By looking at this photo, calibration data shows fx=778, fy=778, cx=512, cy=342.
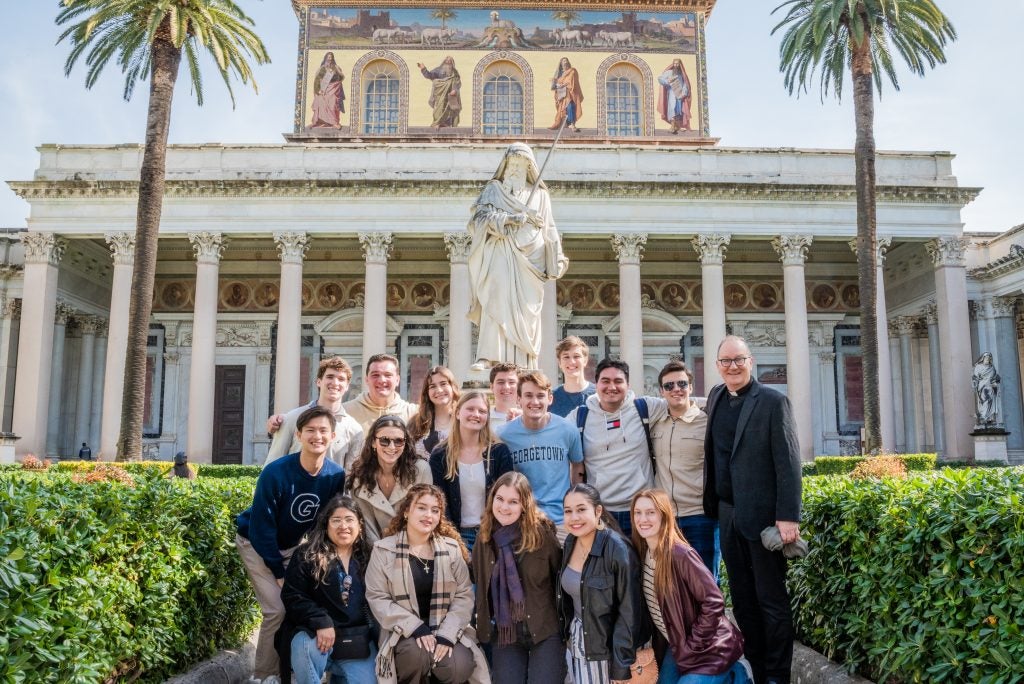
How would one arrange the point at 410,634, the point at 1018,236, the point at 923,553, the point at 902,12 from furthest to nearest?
the point at 1018,236, the point at 902,12, the point at 410,634, the point at 923,553

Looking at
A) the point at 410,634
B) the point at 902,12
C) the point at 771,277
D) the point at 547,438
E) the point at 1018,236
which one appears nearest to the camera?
the point at 410,634

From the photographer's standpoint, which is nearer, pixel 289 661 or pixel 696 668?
pixel 696 668

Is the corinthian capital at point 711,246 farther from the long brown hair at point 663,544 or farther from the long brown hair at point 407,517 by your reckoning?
the long brown hair at point 407,517

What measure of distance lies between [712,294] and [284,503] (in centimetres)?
2466

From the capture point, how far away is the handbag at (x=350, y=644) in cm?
524

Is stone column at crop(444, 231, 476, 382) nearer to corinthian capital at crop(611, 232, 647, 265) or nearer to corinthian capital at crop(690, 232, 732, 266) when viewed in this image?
corinthian capital at crop(611, 232, 647, 265)

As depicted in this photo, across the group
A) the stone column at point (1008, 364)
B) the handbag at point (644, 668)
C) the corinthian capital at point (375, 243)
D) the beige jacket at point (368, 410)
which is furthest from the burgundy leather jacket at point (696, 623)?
the stone column at point (1008, 364)

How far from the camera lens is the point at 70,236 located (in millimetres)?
28812

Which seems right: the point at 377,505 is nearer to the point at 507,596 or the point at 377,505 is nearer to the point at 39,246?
the point at 507,596

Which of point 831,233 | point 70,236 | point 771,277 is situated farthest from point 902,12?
point 70,236

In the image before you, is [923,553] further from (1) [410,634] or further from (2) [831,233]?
(2) [831,233]

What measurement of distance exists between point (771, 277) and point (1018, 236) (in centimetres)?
981

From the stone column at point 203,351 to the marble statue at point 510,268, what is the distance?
1979 cm

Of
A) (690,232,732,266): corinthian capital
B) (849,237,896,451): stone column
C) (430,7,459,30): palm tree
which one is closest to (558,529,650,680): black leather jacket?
(849,237,896,451): stone column
